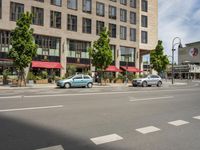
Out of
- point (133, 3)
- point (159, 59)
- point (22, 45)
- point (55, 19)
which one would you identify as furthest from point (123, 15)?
point (22, 45)

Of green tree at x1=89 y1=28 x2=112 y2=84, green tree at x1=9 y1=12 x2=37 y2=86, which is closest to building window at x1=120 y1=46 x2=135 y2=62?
green tree at x1=89 y1=28 x2=112 y2=84

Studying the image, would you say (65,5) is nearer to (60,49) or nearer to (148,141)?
(60,49)

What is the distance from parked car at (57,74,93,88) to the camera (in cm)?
2691

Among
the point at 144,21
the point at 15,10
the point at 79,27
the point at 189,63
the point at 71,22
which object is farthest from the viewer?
the point at 189,63

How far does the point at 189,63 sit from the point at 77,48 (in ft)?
282

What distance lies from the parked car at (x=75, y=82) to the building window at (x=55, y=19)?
50.5ft

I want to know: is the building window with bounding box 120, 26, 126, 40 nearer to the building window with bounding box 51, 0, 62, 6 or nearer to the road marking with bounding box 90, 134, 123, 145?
the building window with bounding box 51, 0, 62, 6

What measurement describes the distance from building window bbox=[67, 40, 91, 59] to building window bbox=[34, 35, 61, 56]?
2.14 metres

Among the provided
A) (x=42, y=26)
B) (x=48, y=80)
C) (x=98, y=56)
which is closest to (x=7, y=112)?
(x=98, y=56)

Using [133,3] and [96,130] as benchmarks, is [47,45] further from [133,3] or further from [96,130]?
[96,130]

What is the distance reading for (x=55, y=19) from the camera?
4056cm

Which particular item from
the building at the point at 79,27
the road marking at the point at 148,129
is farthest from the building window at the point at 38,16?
the road marking at the point at 148,129

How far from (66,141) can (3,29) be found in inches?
1318

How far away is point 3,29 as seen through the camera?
3553 cm
